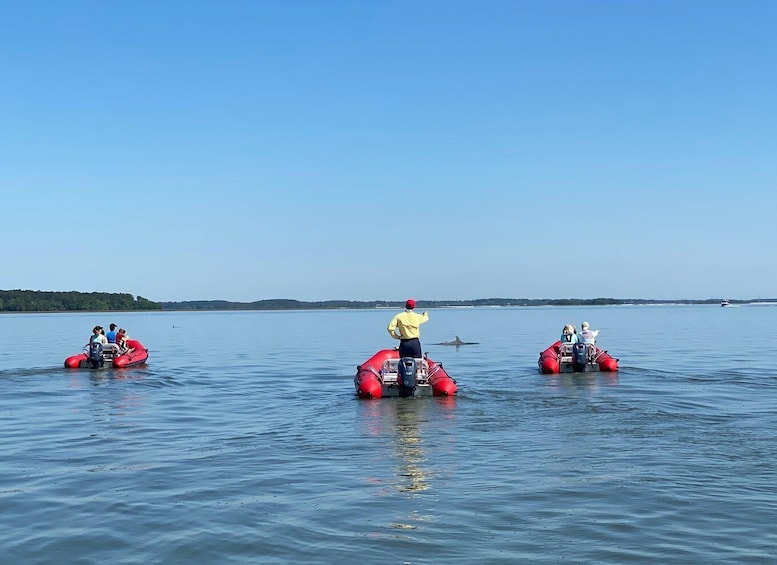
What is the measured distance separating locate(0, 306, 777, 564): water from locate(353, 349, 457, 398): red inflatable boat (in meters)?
0.49

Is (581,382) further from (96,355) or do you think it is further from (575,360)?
(96,355)

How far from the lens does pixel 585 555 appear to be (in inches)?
285

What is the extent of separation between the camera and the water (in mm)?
7652

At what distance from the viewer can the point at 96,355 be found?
26.8 meters

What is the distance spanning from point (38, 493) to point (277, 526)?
11.4 feet

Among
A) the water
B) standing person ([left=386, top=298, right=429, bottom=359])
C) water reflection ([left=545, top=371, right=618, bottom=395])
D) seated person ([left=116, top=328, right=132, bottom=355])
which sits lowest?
the water

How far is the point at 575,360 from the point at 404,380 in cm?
804

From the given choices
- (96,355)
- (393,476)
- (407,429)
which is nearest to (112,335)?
(96,355)

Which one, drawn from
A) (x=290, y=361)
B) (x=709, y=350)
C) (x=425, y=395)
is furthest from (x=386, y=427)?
(x=709, y=350)

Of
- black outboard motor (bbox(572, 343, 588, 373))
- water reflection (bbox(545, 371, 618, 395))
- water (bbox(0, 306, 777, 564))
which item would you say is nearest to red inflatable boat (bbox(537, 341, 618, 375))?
black outboard motor (bbox(572, 343, 588, 373))

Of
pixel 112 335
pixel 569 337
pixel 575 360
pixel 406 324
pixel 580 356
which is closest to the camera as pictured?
pixel 406 324

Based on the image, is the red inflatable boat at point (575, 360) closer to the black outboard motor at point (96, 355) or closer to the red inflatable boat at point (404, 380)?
the red inflatable boat at point (404, 380)

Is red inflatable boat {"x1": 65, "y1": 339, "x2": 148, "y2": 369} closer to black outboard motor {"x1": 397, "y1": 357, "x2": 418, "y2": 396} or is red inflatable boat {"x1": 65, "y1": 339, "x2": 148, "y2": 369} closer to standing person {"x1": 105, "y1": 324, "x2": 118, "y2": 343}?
standing person {"x1": 105, "y1": 324, "x2": 118, "y2": 343}

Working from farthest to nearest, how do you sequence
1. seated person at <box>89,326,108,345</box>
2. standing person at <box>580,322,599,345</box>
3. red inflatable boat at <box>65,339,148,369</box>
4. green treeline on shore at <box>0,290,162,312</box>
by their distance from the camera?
green treeline on shore at <box>0,290,162,312</box>, seated person at <box>89,326,108,345</box>, red inflatable boat at <box>65,339,148,369</box>, standing person at <box>580,322,599,345</box>
